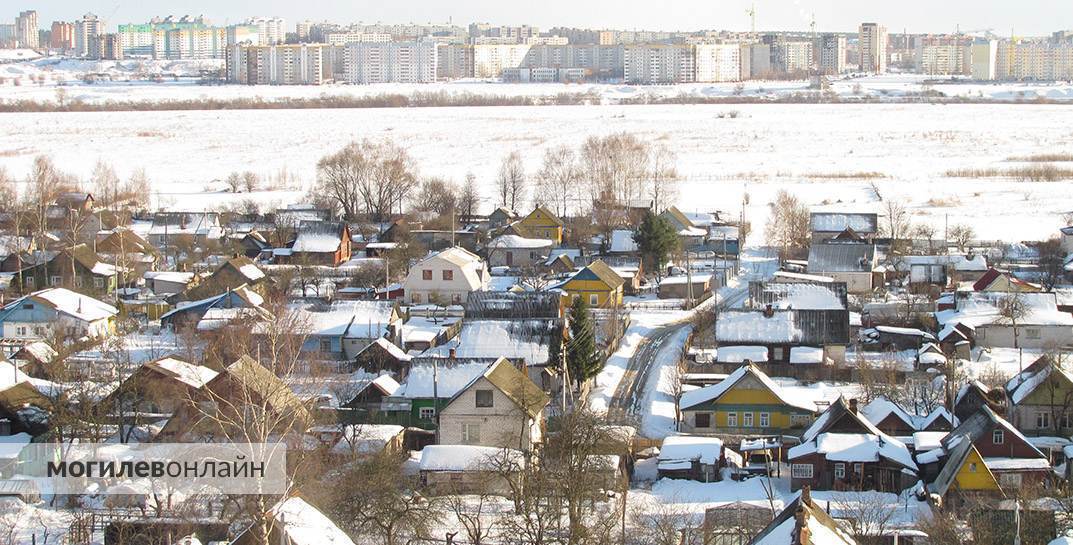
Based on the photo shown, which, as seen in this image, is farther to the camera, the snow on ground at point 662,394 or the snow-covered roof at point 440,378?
the snow on ground at point 662,394

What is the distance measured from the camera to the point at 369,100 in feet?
213

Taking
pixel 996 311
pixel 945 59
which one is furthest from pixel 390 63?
pixel 996 311

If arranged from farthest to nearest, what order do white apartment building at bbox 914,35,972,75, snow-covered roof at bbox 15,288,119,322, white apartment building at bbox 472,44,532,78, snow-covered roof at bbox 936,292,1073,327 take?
white apartment building at bbox 914,35,972,75, white apartment building at bbox 472,44,532,78, snow-covered roof at bbox 15,288,119,322, snow-covered roof at bbox 936,292,1073,327

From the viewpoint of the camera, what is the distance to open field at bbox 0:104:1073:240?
2964cm

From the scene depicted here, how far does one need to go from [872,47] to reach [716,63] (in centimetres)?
1795

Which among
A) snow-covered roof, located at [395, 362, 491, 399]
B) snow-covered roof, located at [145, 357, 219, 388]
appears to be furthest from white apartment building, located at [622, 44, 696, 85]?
snow-covered roof, located at [145, 357, 219, 388]

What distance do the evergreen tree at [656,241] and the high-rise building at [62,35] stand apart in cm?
12317

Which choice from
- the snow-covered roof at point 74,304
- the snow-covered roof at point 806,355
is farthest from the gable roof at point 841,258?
the snow-covered roof at point 74,304

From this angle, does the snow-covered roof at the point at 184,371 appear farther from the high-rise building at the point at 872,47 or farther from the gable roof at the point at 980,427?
the high-rise building at the point at 872,47

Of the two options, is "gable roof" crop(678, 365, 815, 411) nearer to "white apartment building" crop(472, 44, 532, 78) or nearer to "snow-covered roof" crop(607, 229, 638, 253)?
"snow-covered roof" crop(607, 229, 638, 253)

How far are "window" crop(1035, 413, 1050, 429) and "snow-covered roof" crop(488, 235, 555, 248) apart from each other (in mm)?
11090

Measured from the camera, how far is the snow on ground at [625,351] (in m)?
14.3

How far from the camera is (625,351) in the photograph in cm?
1633

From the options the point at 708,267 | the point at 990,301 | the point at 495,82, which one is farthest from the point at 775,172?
the point at 495,82
